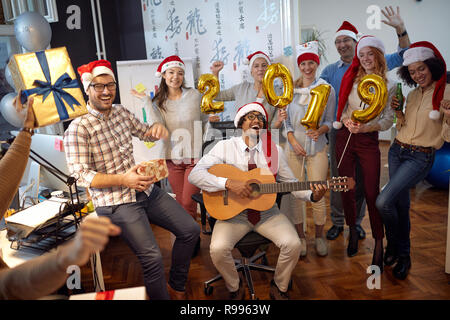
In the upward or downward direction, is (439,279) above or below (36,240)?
below

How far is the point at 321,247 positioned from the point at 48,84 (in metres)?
2.50

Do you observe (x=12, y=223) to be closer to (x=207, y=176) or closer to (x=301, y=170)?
(x=207, y=176)

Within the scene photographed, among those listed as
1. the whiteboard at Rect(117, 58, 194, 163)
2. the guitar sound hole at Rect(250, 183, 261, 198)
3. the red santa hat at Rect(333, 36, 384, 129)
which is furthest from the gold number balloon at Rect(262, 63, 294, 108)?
the whiteboard at Rect(117, 58, 194, 163)

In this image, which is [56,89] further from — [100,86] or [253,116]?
[253,116]

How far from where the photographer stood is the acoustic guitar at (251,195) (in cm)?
261

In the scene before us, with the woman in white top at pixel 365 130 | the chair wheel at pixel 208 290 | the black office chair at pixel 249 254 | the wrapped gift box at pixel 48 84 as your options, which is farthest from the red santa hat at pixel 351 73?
the wrapped gift box at pixel 48 84

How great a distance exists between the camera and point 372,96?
257 centimetres

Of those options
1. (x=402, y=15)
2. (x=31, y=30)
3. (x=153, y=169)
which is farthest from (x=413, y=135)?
(x=402, y=15)

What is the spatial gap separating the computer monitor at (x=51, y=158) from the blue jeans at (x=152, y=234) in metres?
0.77

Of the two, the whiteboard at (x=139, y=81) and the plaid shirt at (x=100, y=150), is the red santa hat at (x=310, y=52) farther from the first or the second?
the whiteboard at (x=139, y=81)

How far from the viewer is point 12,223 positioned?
2.36 metres

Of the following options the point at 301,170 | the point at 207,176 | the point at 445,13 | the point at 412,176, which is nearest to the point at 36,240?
the point at 207,176
